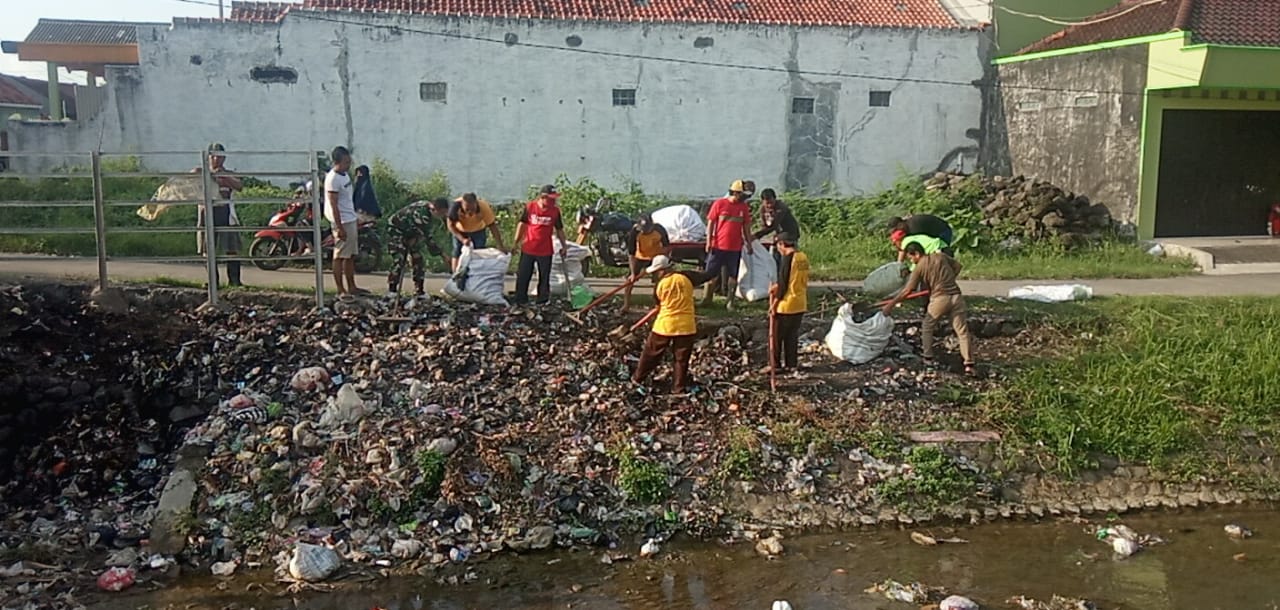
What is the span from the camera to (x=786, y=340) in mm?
9602

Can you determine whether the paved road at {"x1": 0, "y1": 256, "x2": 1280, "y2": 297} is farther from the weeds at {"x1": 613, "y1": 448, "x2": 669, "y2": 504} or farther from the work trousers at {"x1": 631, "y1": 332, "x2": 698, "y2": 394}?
the weeds at {"x1": 613, "y1": 448, "x2": 669, "y2": 504}

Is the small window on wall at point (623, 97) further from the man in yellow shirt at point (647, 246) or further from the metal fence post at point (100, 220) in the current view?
the metal fence post at point (100, 220)

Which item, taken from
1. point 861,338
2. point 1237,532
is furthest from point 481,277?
point 1237,532

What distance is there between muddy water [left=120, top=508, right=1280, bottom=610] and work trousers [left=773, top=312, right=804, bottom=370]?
227cm

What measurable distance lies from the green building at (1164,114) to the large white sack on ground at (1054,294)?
6.33 metres

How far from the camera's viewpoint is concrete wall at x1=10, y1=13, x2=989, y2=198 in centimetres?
1836

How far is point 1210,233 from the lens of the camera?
60.9 feet

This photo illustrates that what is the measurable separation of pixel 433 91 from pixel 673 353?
11842 mm

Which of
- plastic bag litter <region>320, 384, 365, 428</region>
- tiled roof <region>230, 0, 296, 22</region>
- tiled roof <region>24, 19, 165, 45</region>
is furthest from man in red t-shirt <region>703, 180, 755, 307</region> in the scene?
tiled roof <region>24, 19, 165, 45</region>

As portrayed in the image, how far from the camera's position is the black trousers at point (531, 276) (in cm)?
1049

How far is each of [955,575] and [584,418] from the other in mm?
3186

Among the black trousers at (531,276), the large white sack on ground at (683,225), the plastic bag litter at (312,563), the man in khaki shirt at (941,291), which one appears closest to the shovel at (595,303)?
the black trousers at (531,276)

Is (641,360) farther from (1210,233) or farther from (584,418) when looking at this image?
(1210,233)

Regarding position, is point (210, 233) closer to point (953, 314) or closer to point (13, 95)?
point (953, 314)
